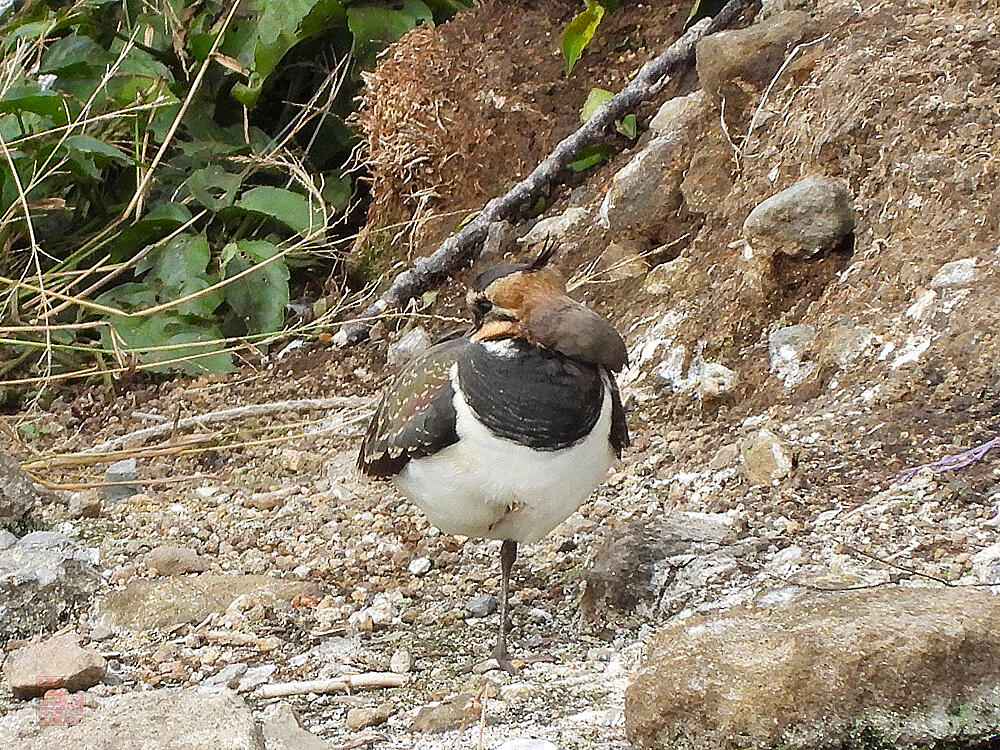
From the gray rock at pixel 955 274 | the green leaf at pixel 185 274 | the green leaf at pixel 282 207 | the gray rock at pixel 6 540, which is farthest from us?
the green leaf at pixel 282 207

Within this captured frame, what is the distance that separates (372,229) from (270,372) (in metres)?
0.92

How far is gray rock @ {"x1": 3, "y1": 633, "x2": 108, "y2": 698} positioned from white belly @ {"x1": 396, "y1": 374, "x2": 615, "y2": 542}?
84 cm

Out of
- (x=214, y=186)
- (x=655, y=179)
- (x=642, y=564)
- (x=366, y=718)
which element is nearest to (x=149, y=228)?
(x=214, y=186)

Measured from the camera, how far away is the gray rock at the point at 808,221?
3816 millimetres

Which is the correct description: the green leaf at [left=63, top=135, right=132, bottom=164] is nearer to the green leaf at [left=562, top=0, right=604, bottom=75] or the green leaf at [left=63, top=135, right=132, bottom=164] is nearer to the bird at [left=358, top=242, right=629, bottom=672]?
the green leaf at [left=562, top=0, right=604, bottom=75]

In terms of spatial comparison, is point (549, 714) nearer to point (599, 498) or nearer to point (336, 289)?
point (599, 498)

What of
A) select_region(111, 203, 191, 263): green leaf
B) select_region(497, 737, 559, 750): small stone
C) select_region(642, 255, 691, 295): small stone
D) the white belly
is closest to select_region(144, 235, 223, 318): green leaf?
select_region(111, 203, 191, 263): green leaf

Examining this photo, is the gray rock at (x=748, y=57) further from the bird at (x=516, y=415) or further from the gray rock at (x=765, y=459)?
the bird at (x=516, y=415)

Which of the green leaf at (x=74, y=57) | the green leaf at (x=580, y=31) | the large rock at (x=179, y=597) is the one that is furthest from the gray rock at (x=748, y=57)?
the green leaf at (x=74, y=57)

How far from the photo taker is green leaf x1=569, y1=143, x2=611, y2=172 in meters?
5.11

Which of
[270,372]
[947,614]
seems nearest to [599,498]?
[947,614]

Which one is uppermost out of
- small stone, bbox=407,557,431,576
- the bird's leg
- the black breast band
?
the black breast band

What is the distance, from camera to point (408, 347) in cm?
493

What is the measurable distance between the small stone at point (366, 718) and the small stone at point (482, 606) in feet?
2.06
